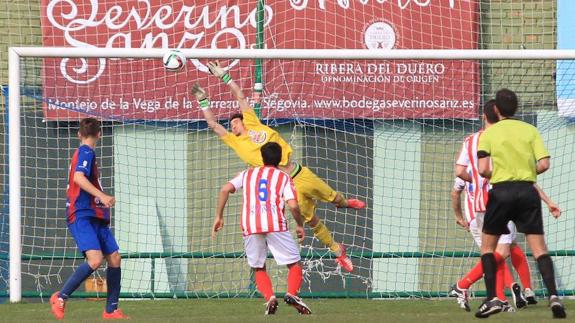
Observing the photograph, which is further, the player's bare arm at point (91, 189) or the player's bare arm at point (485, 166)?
the player's bare arm at point (91, 189)

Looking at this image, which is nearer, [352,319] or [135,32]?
[352,319]

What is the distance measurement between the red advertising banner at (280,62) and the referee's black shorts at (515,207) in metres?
6.44

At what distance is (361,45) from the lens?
15.9m

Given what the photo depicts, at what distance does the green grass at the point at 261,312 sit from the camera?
32.2 feet

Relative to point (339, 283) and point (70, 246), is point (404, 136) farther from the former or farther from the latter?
point (70, 246)

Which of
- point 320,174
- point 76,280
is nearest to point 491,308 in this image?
point 76,280

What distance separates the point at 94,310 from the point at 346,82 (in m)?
4.92

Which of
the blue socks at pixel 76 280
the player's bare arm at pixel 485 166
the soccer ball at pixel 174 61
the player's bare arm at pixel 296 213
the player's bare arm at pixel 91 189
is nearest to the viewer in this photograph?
the player's bare arm at pixel 485 166

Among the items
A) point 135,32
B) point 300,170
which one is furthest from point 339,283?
point 135,32

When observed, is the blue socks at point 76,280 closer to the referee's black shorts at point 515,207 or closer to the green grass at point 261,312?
the green grass at point 261,312

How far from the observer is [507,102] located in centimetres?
924

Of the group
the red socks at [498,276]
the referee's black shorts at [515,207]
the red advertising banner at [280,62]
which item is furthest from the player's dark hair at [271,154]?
the red advertising banner at [280,62]

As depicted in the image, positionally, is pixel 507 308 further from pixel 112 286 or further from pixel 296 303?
pixel 112 286

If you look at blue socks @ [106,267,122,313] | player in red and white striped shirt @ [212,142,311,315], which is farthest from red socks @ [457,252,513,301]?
blue socks @ [106,267,122,313]
